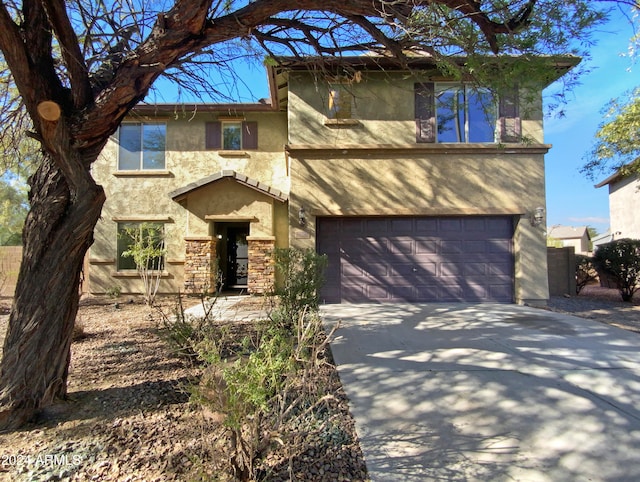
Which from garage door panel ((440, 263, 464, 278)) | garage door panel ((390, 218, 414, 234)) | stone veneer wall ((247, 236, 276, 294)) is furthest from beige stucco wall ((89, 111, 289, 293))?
garage door panel ((440, 263, 464, 278))

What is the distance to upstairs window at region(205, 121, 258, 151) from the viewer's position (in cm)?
1273

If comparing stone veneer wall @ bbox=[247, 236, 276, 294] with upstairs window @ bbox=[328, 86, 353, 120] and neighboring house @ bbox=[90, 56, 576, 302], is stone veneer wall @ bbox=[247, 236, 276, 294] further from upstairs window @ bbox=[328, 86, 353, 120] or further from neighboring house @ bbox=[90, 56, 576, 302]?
upstairs window @ bbox=[328, 86, 353, 120]

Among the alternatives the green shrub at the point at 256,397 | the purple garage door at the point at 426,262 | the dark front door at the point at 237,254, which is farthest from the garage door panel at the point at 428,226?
the green shrub at the point at 256,397

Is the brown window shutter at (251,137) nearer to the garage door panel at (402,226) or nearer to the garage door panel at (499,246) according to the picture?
the garage door panel at (402,226)

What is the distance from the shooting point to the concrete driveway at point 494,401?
9.15 ft

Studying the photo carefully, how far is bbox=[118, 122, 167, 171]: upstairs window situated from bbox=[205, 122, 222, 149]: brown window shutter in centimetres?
Answer: 143

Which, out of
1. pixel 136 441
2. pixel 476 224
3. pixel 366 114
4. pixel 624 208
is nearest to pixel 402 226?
pixel 476 224

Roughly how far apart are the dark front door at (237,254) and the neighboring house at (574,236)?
37.7 metres

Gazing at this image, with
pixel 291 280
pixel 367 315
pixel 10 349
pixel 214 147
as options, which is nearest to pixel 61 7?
pixel 10 349

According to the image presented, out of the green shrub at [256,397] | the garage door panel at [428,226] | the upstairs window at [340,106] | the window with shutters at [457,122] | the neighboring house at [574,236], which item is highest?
the upstairs window at [340,106]

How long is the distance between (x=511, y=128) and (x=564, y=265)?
5422mm

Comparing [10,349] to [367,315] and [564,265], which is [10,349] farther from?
[564,265]

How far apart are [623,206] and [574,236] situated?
2496cm

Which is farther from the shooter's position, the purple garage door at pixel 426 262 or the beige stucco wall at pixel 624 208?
the beige stucco wall at pixel 624 208
